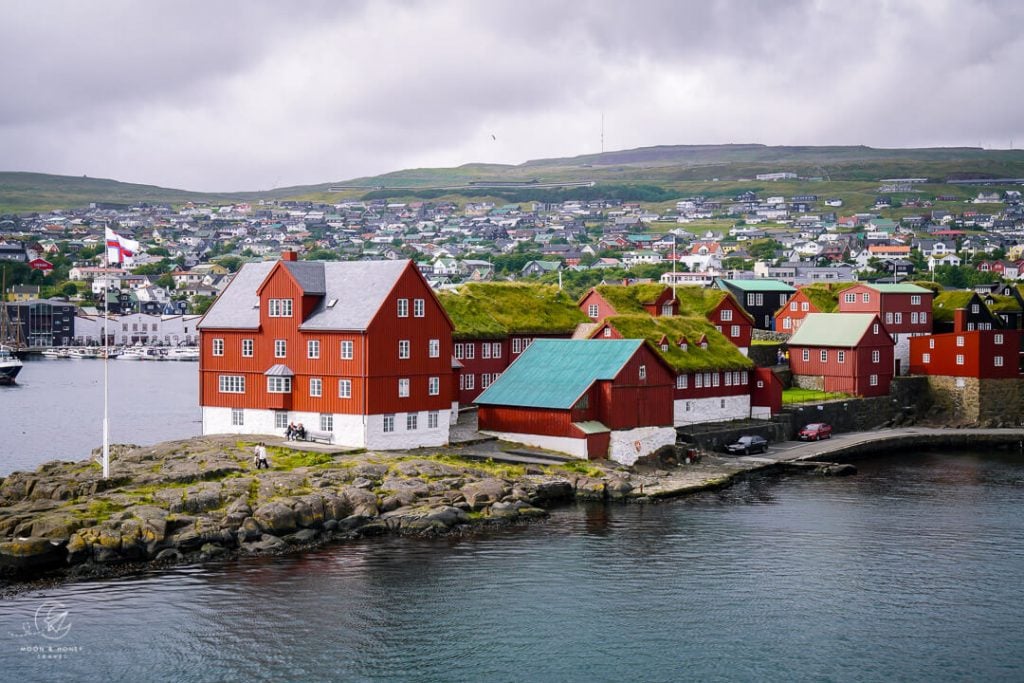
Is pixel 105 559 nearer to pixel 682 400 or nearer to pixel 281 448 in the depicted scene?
pixel 281 448

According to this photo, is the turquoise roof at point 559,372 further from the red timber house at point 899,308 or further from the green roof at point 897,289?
the green roof at point 897,289

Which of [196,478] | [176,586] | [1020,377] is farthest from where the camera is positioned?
[1020,377]

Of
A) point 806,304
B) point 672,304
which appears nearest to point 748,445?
point 672,304

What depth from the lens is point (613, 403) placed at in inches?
2309

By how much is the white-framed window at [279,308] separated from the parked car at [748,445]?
26.8m

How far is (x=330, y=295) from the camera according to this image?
57.9 m

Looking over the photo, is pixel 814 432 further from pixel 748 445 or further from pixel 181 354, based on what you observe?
pixel 181 354

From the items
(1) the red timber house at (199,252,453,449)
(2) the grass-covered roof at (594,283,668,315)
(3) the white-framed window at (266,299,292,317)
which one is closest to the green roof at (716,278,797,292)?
(2) the grass-covered roof at (594,283,668,315)

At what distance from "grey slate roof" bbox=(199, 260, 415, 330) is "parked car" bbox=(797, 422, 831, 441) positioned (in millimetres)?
31069

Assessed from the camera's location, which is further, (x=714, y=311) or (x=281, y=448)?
(x=714, y=311)

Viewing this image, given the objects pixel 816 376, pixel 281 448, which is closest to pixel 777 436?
pixel 816 376

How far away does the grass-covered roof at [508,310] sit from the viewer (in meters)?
67.6

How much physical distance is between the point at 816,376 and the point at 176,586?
59.2 metres

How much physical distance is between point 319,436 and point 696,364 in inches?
974
